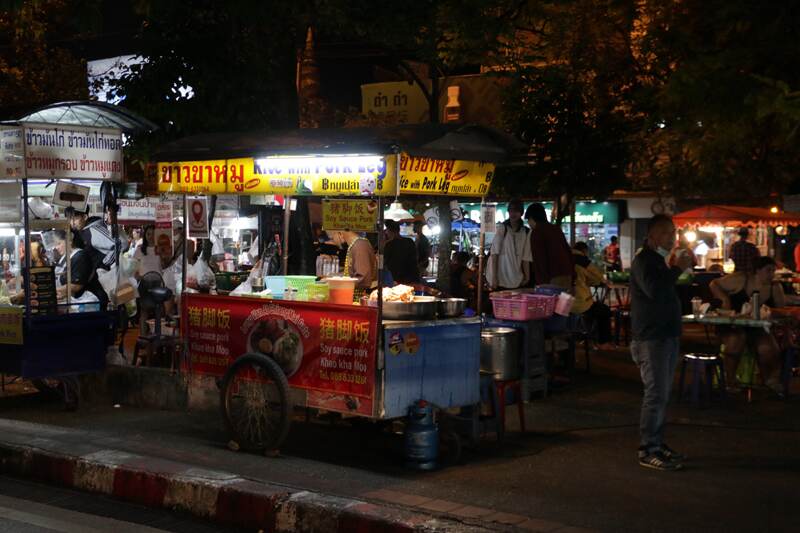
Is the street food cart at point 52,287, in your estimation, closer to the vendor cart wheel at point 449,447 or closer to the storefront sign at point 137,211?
the vendor cart wheel at point 449,447

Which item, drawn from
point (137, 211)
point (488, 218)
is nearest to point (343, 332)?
point (488, 218)

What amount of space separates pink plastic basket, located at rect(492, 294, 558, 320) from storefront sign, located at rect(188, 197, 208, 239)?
3.13 metres

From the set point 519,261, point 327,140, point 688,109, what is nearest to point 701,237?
point 519,261

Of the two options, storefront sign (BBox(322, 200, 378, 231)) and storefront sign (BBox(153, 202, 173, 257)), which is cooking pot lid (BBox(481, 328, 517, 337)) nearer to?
storefront sign (BBox(322, 200, 378, 231))

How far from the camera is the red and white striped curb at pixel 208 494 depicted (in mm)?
6238

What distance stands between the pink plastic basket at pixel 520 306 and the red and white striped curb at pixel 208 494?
162 inches

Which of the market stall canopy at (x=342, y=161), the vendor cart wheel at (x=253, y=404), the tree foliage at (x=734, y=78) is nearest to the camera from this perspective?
the tree foliage at (x=734, y=78)

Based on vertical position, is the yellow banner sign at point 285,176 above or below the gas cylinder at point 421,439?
above

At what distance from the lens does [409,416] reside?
25.1ft

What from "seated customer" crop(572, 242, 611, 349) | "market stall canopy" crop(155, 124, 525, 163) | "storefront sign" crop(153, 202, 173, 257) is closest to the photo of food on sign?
"market stall canopy" crop(155, 124, 525, 163)

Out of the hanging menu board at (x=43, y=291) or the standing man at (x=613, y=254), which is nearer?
the hanging menu board at (x=43, y=291)

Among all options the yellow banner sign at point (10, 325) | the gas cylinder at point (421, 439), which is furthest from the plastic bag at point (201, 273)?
the gas cylinder at point (421, 439)

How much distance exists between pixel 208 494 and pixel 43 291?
4.02 metres

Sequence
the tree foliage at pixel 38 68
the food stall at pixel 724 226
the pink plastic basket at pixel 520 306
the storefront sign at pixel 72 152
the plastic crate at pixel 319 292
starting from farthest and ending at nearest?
the tree foliage at pixel 38 68 → the food stall at pixel 724 226 → the pink plastic basket at pixel 520 306 → the storefront sign at pixel 72 152 → the plastic crate at pixel 319 292
